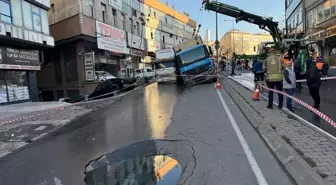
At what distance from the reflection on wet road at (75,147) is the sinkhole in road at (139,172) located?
27 centimetres

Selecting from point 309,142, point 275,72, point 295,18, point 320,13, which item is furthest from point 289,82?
point 295,18

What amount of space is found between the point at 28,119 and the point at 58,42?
15857mm

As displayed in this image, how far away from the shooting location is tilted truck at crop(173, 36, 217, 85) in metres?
21.5

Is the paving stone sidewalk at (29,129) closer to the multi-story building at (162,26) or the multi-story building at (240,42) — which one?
the multi-story building at (162,26)

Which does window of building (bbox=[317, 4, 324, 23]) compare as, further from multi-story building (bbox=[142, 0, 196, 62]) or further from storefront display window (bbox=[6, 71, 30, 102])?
multi-story building (bbox=[142, 0, 196, 62])

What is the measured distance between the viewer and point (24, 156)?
243 inches

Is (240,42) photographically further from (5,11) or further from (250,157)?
(250,157)

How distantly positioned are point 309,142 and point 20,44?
16.8m

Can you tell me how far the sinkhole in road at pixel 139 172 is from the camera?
432 cm

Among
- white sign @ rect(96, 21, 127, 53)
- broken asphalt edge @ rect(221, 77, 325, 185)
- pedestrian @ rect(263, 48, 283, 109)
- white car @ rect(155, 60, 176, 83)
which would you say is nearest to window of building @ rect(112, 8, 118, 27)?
white sign @ rect(96, 21, 127, 53)

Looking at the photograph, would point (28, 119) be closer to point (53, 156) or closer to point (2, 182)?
point (53, 156)

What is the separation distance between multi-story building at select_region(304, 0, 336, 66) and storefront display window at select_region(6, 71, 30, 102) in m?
18.7

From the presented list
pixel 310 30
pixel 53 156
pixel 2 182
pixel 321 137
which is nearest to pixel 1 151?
pixel 53 156

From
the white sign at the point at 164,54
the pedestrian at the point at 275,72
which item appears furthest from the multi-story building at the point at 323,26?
the pedestrian at the point at 275,72
